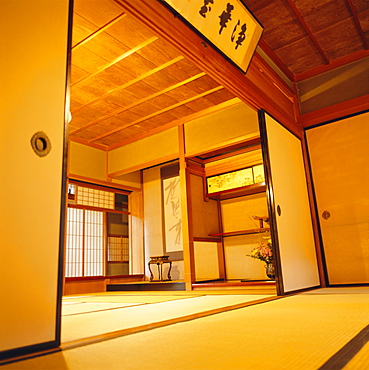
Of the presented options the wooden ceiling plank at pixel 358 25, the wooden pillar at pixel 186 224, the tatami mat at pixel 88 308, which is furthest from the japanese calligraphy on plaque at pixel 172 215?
the wooden ceiling plank at pixel 358 25

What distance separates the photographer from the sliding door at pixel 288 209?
10.5 ft

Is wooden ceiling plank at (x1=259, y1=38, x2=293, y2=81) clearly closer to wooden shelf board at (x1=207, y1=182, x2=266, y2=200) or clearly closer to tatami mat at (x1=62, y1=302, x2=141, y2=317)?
wooden shelf board at (x1=207, y1=182, x2=266, y2=200)

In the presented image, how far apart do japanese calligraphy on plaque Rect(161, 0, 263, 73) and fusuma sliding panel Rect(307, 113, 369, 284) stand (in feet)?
5.84

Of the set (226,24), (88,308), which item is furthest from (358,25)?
(88,308)

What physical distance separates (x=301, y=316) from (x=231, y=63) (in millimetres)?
2071

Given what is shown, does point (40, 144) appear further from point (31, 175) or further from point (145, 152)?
point (145, 152)

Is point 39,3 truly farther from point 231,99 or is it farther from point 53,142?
point 231,99

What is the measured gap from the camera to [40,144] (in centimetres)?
131

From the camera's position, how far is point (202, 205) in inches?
220

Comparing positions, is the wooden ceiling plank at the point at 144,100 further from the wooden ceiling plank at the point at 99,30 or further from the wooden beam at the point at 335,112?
the wooden beam at the point at 335,112

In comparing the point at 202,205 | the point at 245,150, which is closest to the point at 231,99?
the point at 245,150

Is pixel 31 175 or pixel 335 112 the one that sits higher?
pixel 335 112

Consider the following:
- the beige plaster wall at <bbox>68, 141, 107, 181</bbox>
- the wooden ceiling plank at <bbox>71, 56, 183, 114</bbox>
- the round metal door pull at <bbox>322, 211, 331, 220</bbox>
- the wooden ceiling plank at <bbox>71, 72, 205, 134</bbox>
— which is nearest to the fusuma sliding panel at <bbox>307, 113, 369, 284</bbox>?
the round metal door pull at <bbox>322, 211, 331, 220</bbox>

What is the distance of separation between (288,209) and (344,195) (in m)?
0.89
